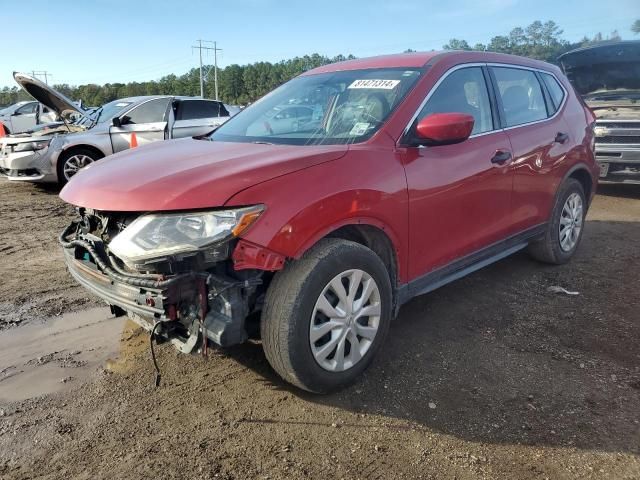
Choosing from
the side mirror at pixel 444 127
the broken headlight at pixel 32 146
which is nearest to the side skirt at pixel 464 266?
the side mirror at pixel 444 127

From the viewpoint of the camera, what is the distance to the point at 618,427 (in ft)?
8.20

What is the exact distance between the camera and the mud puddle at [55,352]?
295cm

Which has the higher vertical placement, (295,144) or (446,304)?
(295,144)

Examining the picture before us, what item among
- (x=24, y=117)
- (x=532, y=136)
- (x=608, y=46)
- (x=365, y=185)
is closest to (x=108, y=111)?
(x=532, y=136)

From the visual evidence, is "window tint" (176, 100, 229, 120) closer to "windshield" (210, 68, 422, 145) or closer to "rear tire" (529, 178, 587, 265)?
"windshield" (210, 68, 422, 145)

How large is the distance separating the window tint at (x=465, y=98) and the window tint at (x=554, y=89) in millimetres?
1204

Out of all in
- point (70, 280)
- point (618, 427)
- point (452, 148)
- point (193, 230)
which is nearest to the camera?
point (193, 230)

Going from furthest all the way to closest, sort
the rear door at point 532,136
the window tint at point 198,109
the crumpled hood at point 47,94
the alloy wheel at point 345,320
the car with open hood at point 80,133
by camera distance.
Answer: the window tint at point 198,109
the car with open hood at point 80,133
the crumpled hood at point 47,94
the rear door at point 532,136
the alloy wheel at point 345,320

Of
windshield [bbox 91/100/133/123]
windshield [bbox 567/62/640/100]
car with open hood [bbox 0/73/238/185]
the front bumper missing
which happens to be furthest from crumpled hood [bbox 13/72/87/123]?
windshield [bbox 567/62/640/100]

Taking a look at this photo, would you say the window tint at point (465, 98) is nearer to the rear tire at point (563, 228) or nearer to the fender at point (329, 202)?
the fender at point (329, 202)

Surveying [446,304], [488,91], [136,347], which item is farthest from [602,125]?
[136,347]

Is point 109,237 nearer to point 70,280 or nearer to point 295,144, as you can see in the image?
point 295,144

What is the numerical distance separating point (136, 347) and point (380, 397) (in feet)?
5.44

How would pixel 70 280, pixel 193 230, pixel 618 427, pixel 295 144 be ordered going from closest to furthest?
pixel 193 230 → pixel 618 427 → pixel 295 144 → pixel 70 280
